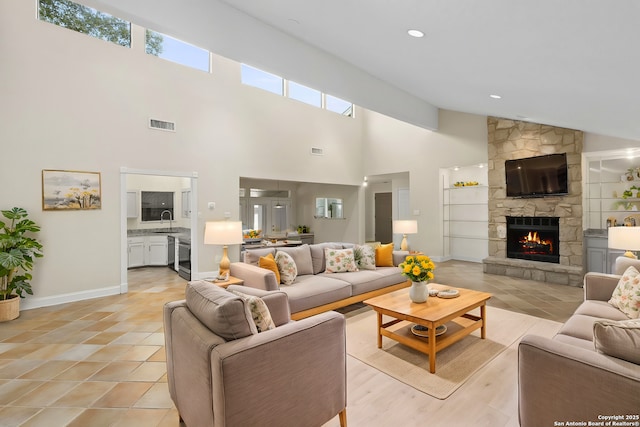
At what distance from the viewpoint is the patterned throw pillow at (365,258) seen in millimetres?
4723

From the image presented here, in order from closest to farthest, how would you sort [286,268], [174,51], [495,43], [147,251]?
[495,43]
[286,268]
[174,51]
[147,251]

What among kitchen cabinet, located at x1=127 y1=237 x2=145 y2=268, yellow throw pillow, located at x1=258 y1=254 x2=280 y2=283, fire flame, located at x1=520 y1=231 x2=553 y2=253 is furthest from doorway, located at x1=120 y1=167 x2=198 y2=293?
fire flame, located at x1=520 y1=231 x2=553 y2=253

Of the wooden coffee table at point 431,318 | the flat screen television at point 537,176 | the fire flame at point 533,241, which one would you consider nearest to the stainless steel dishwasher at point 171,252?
the wooden coffee table at point 431,318

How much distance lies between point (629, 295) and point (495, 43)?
7.86 ft

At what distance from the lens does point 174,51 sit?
5.80 metres

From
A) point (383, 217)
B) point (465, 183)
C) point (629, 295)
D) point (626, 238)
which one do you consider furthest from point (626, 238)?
point (383, 217)

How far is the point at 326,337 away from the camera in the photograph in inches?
74.7

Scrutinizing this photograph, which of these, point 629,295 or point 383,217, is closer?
point 629,295

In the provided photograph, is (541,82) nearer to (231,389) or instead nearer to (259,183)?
(231,389)

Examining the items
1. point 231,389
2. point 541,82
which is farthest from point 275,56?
point 231,389

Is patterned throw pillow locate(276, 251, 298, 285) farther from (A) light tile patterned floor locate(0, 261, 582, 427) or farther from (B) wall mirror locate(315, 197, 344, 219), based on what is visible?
(B) wall mirror locate(315, 197, 344, 219)

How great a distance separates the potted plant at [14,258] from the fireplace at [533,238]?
320 inches

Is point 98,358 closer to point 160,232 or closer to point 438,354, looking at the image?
point 438,354

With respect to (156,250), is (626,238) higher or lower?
higher
